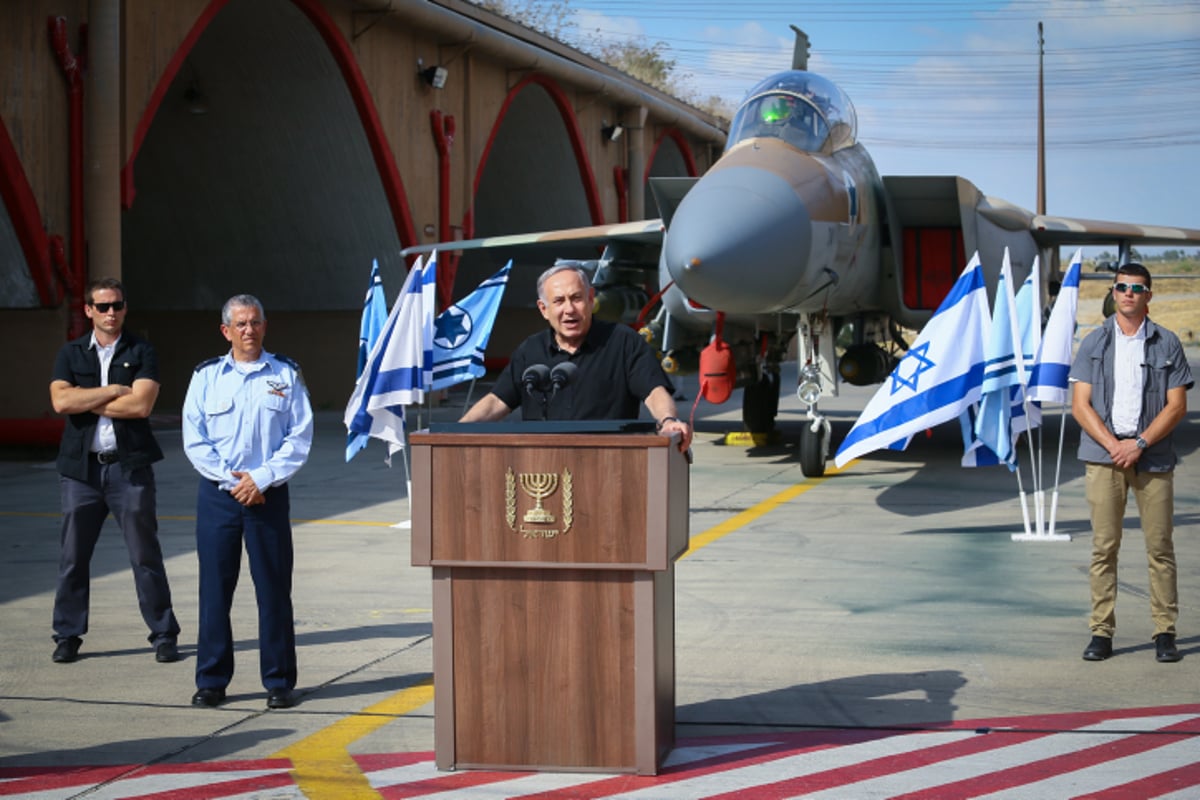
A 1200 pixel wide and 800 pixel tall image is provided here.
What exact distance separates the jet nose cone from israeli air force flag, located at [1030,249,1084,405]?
243 centimetres

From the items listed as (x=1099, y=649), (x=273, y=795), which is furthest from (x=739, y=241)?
(x=273, y=795)

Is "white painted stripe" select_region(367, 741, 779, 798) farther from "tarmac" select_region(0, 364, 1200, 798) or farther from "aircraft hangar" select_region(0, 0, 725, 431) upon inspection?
"aircraft hangar" select_region(0, 0, 725, 431)

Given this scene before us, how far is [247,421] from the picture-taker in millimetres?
5797

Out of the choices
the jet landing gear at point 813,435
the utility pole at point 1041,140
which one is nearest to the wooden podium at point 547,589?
the jet landing gear at point 813,435

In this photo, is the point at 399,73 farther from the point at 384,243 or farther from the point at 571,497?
the point at 571,497

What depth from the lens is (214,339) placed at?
2653 cm

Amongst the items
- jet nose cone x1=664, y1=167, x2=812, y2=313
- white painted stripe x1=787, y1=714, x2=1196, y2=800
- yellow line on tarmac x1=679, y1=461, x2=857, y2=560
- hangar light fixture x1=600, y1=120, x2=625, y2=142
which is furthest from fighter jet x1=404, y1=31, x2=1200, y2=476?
hangar light fixture x1=600, y1=120, x2=625, y2=142

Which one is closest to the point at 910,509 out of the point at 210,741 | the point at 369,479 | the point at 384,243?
the point at 369,479

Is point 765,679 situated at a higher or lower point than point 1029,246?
lower

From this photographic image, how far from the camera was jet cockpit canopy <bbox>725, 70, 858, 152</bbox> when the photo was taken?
12.8 meters

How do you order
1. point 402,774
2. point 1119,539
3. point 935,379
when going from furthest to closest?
point 935,379 < point 1119,539 < point 402,774

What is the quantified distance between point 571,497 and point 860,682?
2020 millimetres

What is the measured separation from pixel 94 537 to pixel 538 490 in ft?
10.1

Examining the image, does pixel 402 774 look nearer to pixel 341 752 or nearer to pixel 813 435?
pixel 341 752
